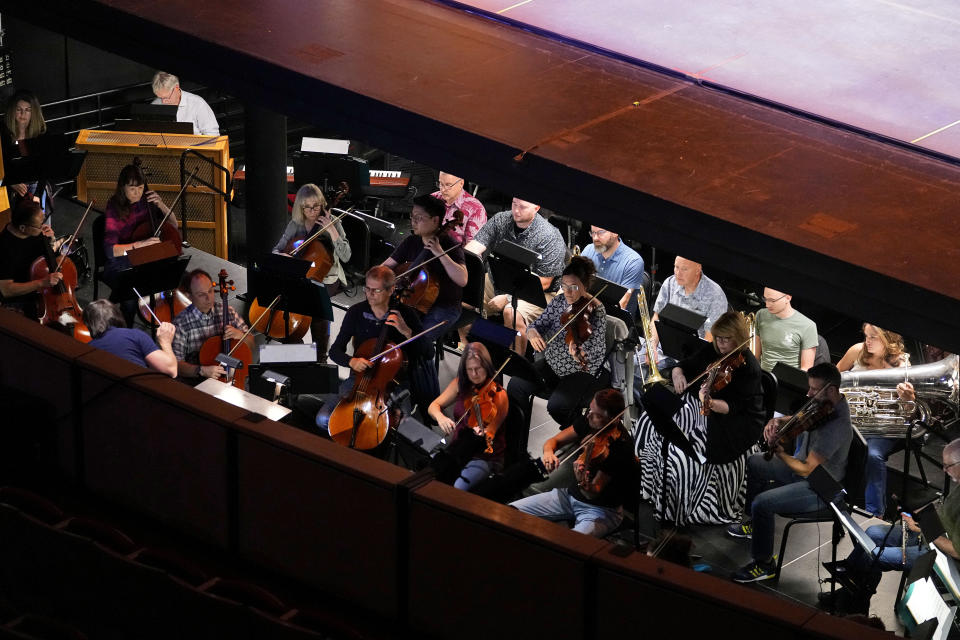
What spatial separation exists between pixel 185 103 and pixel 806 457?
20.2 feet

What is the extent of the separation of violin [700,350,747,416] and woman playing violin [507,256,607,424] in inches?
31.1

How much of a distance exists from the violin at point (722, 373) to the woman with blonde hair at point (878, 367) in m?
0.72

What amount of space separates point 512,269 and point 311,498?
9.80 ft

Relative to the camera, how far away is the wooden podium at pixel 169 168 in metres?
9.90

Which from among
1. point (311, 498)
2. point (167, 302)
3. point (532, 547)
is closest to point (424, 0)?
point (167, 302)

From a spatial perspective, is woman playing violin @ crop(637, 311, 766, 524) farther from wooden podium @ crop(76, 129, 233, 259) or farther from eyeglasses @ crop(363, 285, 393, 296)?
wooden podium @ crop(76, 129, 233, 259)

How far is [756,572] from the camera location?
6.51 m

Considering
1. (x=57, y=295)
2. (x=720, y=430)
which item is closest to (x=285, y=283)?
(x=57, y=295)

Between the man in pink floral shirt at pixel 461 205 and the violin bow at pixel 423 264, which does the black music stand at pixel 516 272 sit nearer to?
the violin bow at pixel 423 264

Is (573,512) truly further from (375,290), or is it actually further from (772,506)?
(375,290)

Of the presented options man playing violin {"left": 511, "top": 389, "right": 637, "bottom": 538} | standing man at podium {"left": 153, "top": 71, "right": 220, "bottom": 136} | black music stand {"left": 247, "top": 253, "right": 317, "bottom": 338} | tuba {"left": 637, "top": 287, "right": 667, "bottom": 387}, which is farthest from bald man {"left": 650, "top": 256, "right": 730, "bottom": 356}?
standing man at podium {"left": 153, "top": 71, "right": 220, "bottom": 136}

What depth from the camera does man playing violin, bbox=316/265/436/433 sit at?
7.25m

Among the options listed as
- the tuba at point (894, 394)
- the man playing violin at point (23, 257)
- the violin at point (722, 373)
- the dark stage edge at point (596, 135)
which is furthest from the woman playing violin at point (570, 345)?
the man playing violin at point (23, 257)

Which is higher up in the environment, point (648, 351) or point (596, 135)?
point (596, 135)
